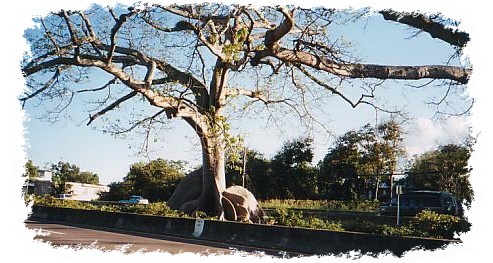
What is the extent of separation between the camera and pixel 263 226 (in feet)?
→ 43.3

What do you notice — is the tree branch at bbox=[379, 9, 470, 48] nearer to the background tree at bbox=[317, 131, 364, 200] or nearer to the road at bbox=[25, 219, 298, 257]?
the road at bbox=[25, 219, 298, 257]

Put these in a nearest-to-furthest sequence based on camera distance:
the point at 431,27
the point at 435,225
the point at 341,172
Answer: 1. the point at 431,27
2. the point at 435,225
3. the point at 341,172

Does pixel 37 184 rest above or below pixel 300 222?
above

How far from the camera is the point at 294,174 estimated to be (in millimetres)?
42500

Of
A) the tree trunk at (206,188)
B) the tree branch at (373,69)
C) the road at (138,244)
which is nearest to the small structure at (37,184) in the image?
the road at (138,244)

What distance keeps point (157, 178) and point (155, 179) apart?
177mm

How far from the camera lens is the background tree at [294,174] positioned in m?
42.0

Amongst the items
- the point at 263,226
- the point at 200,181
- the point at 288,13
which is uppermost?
the point at 288,13

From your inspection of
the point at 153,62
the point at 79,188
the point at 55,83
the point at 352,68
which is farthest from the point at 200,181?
the point at 79,188

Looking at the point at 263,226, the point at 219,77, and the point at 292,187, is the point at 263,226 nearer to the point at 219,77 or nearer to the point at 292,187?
the point at 219,77

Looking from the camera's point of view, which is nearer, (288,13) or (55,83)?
(288,13)

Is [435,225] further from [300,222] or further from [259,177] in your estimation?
[259,177]

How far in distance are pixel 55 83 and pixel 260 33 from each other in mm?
5900

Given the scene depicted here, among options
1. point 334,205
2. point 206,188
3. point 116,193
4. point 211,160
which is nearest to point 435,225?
point 211,160
